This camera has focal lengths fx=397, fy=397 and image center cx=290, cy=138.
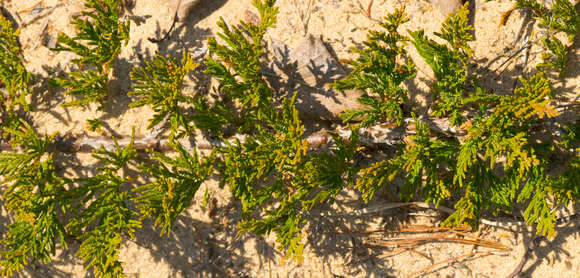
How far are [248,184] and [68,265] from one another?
1.93 m

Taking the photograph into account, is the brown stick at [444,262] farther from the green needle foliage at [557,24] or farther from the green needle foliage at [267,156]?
Answer: the green needle foliage at [557,24]

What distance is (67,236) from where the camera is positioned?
11.1ft

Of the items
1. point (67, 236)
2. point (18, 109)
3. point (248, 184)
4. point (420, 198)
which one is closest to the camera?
point (248, 184)

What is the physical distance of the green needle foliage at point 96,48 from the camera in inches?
123

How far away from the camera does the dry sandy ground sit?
3.09m

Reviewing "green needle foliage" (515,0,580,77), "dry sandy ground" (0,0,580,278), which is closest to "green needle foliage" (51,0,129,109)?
"dry sandy ground" (0,0,580,278)

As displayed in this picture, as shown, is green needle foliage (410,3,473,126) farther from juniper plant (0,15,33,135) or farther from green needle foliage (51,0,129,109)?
juniper plant (0,15,33,135)

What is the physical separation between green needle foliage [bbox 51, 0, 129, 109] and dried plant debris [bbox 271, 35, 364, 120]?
4.38 feet

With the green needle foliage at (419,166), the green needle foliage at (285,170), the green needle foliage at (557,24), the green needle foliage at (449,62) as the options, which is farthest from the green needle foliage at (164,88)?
the green needle foliage at (557,24)

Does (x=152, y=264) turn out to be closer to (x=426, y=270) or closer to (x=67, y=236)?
(x=67, y=236)

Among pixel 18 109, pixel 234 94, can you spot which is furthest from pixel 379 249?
pixel 18 109

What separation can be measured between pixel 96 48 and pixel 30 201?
1325 mm

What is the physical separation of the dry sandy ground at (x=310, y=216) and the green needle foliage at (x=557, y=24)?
132 mm

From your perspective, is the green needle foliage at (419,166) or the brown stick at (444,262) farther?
the brown stick at (444,262)
